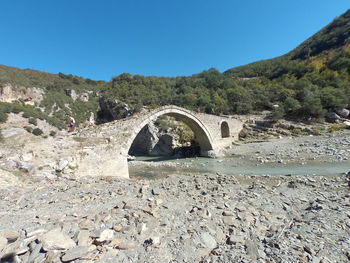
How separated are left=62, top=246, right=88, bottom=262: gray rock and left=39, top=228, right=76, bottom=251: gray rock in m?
0.09

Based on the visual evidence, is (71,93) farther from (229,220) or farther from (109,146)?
(229,220)

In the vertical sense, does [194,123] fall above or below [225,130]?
above

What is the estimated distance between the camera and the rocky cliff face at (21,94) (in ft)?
87.4

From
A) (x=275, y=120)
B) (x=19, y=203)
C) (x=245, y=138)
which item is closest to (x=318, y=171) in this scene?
(x=19, y=203)

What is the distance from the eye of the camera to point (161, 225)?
2420mm

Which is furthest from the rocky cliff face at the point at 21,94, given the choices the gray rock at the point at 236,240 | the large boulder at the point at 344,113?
the large boulder at the point at 344,113

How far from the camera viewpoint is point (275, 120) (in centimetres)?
2025

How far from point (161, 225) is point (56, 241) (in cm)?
128

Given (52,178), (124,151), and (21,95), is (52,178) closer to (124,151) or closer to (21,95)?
(124,151)

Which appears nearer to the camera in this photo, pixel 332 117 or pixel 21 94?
pixel 332 117

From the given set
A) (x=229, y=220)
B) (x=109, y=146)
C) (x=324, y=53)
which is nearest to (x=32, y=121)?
(x=109, y=146)

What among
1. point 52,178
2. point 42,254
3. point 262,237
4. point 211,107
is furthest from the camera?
point 211,107

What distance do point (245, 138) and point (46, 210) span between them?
20.0 m

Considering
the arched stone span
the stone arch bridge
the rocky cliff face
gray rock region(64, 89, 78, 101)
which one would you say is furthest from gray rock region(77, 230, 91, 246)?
gray rock region(64, 89, 78, 101)
